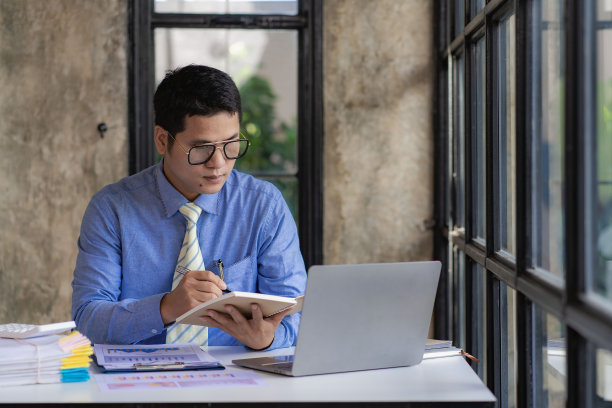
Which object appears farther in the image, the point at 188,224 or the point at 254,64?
the point at 254,64

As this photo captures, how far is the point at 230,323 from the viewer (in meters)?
2.02

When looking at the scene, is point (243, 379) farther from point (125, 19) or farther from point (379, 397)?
point (125, 19)

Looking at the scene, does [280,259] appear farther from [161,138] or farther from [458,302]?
[458,302]

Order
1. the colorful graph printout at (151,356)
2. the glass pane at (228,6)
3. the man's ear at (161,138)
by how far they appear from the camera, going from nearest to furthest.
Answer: the colorful graph printout at (151,356) < the man's ear at (161,138) < the glass pane at (228,6)

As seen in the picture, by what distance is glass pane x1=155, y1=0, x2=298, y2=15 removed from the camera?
153 inches

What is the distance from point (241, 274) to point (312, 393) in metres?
0.85

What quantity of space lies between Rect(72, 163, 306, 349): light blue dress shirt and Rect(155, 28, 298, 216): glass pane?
1.41 meters

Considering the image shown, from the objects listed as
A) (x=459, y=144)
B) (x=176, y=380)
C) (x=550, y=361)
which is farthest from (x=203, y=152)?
(x=459, y=144)

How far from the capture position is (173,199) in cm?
246

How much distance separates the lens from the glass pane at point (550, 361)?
1.72 metres

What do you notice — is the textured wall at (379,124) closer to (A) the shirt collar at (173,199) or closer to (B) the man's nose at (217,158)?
(A) the shirt collar at (173,199)

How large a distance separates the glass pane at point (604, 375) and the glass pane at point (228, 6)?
2.82 meters

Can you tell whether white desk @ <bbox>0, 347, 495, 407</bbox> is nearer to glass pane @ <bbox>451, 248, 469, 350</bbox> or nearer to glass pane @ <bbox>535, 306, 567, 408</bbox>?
glass pane @ <bbox>535, 306, 567, 408</bbox>

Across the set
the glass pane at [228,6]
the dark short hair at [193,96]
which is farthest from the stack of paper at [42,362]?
the glass pane at [228,6]
